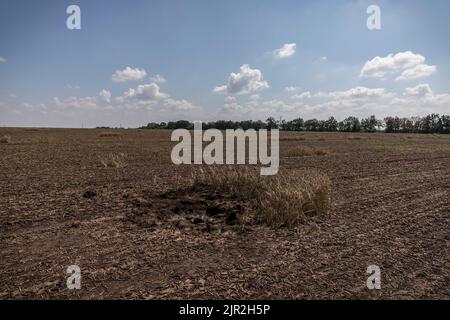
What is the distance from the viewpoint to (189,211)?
6.88 m

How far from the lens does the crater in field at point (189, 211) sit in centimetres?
607

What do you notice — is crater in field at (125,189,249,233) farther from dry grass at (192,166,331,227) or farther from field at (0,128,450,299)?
dry grass at (192,166,331,227)

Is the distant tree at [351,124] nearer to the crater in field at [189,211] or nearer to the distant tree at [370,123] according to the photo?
the distant tree at [370,123]

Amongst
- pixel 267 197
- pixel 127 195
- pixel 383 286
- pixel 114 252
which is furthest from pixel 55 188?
pixel 383 286

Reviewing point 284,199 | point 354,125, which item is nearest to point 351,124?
point 354,125

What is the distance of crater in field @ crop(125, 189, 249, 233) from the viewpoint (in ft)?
19.9

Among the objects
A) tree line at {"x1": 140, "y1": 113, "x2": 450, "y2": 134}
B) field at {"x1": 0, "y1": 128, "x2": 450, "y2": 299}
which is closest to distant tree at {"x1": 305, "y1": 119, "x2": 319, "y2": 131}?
tree line at {"x1": 140, "y1": 113, "x2": 450, "y2": 134}

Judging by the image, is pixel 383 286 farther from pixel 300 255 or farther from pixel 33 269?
pixel 33 269

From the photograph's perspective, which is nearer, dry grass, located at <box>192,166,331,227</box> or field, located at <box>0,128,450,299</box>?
field, located at <box>0,128,450,299</box>

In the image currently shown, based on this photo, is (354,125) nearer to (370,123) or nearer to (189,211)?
(370,123)

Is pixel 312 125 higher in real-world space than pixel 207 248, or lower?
higher

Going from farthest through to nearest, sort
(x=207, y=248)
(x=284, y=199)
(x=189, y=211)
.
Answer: (x=189, y=211), (x=284, y=199), (x=207, y=248)

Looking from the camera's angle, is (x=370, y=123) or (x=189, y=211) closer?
(x=189, y=211)

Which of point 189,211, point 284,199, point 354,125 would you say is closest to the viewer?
point 284,199
